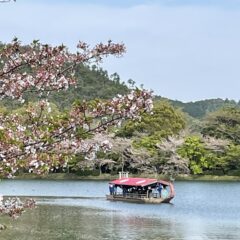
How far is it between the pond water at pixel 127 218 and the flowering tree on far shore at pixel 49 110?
43.6ft

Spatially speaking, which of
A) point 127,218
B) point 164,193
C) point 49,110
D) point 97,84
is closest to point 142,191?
point 164,193

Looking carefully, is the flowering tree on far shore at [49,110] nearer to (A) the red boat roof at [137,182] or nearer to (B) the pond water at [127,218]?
(B) the pond water at [127,218]

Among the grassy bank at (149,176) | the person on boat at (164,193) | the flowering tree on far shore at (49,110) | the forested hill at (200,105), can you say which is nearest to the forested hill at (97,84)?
the grassy bank at (149,176)

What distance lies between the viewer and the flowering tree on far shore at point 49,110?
5.59 meters

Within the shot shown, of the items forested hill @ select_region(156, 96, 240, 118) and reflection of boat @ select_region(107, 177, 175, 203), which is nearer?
reflection of boat @ select_region(107, 177, 175, 203)

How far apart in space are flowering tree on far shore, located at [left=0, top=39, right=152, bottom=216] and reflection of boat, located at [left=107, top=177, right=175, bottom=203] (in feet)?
97.9

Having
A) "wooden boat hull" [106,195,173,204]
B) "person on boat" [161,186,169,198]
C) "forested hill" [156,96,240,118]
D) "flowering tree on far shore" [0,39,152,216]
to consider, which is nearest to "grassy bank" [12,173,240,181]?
"wooden boat hull" [106,195,173,204]

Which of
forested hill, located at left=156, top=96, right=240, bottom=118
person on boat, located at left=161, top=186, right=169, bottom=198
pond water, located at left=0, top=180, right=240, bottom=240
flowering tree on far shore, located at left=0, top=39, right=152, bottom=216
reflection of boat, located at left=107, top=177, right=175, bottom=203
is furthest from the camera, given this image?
forested hill, located at left=156, top=96, right=240, bottom=118

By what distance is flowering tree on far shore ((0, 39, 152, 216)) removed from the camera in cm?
559

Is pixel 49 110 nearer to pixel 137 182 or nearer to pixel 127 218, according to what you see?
pixel 127 218

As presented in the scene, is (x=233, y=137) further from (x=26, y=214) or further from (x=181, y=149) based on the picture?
(x=26, y=214)

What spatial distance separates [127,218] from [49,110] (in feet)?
68.0

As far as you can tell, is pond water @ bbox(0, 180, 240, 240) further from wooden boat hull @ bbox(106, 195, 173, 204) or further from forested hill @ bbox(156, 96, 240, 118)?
forested hill @ bbox(156, 96, 240, 118)

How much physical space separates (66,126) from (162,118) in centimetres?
5630
